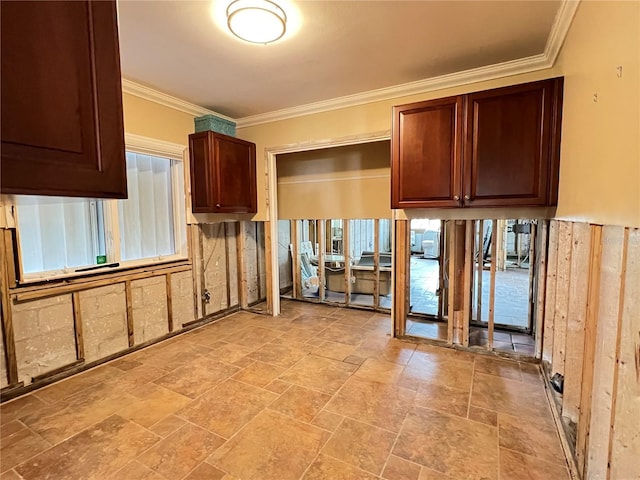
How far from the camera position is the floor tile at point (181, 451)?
5.71 feet

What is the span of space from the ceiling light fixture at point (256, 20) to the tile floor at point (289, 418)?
269cm

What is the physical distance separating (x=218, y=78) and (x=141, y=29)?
34.2 inches

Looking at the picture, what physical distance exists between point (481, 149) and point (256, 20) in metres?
2.02

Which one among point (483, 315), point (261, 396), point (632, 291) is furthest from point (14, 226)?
point (483, 315)

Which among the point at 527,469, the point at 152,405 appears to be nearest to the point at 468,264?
the point at 527,469

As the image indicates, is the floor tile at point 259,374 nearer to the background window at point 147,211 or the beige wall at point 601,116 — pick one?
the background window at point 147,211

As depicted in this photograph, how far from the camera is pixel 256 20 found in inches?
79.6

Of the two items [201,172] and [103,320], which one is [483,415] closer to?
[103,320]

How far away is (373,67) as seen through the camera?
9.43ft

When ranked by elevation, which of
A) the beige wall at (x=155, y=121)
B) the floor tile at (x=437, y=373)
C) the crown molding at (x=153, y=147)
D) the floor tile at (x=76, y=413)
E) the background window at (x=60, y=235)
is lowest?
the floor tile at (x=76, y=413)

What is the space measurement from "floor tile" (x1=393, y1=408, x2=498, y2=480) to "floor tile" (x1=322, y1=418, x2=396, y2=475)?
89 millimetres

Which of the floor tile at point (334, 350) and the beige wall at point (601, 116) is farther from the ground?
the beige wall at point (601, 116)

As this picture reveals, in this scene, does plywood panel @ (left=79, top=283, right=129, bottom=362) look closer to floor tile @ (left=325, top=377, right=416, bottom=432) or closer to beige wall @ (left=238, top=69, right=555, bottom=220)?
beige wall @ (left=238, top=69, right=555, bottom=220)

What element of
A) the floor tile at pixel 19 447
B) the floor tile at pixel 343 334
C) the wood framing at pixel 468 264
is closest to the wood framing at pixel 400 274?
the floor tile at pixel 343 334
